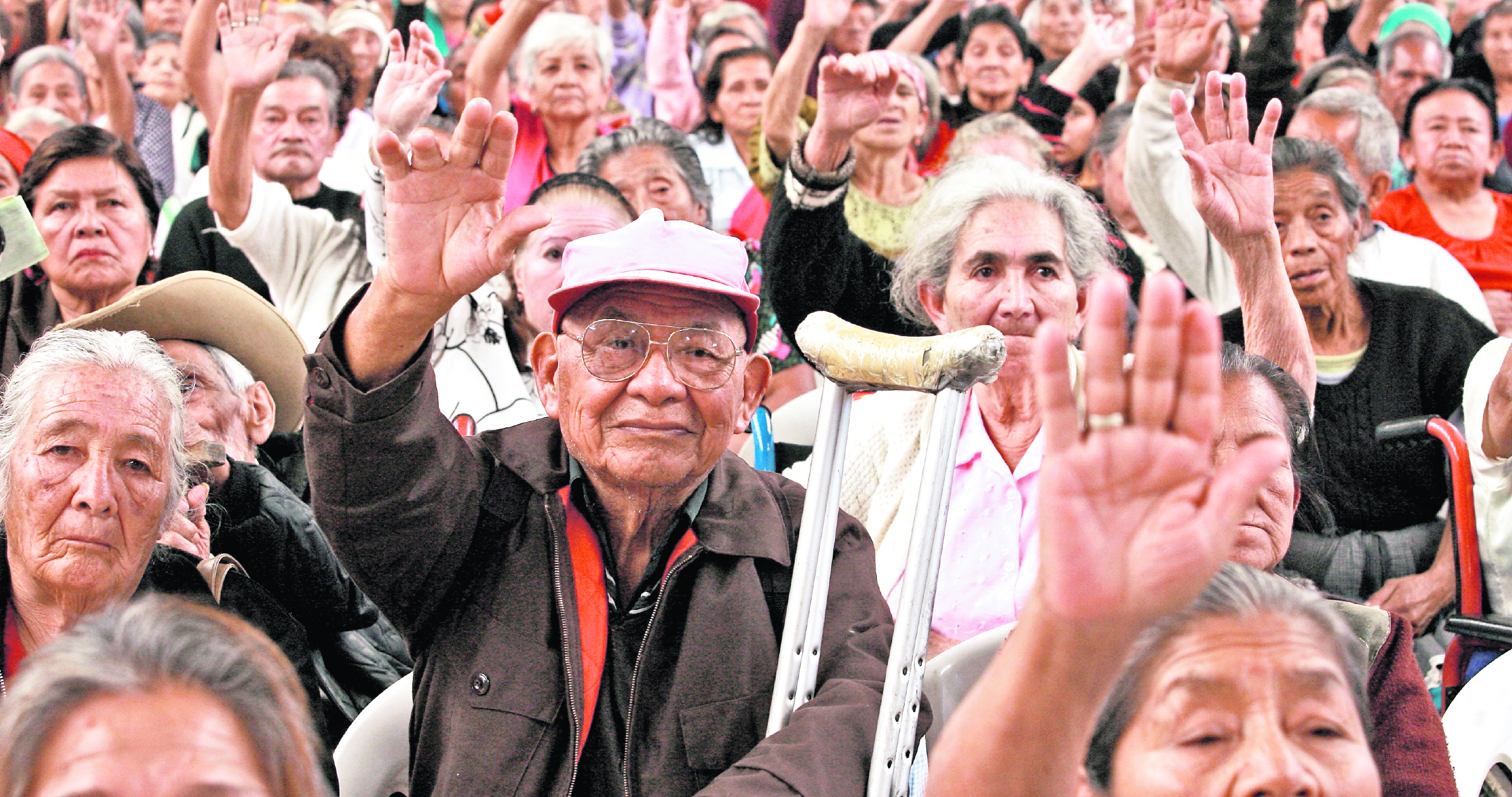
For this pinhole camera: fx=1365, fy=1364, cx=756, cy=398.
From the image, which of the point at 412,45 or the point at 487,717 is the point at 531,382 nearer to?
the point at 412,45

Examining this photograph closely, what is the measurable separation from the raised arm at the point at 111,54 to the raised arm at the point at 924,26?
3154 mm

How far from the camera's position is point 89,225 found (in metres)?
3.50

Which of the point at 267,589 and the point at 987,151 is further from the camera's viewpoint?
the point at 987,151

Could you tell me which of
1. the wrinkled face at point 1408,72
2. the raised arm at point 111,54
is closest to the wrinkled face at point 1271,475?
the raised arm at point 111,54

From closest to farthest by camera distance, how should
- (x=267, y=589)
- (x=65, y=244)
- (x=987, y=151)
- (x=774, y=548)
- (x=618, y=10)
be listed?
1. (x=774, y=548)
2. (x=267, y=589)
3. (x=65, y=244)
4. (x=987, y=151)
5. (x=618, y=10)

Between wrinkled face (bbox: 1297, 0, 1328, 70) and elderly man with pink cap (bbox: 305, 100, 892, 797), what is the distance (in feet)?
21.5

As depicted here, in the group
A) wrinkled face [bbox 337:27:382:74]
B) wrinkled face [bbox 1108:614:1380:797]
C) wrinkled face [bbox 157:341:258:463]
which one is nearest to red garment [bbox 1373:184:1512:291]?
wrinkled face [bbox 1108:614:1380:797]

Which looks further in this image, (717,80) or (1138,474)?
(717,80)

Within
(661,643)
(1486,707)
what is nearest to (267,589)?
(661,643)

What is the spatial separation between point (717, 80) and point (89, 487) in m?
4.02

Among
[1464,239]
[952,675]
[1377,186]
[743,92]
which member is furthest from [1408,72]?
[952,675]

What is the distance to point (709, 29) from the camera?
6801mm

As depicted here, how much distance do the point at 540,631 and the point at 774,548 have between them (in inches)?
14.2

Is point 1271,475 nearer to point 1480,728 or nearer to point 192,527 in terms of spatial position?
point 1480,728
